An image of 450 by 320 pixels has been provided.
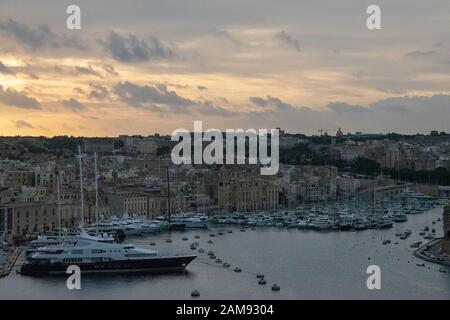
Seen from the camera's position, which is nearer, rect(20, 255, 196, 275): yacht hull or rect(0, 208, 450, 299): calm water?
rect(0, 208, 450, 299): calm water

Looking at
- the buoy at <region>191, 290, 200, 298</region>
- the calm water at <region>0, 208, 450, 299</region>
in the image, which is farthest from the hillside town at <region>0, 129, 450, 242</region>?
the buoy at <region>191, 290, 200, 298</region>

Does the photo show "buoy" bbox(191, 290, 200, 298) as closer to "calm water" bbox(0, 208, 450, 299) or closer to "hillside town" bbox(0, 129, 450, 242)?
"calm water" bbox(0, 208, 450, 299)

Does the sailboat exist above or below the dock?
above

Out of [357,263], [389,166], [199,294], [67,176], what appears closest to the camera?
[199,294]

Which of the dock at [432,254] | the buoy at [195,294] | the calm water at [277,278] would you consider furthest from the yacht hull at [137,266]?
the dock at [432,254]

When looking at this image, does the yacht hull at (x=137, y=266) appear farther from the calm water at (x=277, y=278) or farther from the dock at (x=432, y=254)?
the dock at (x=432, y=254)

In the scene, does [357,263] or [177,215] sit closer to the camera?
[357,263]
